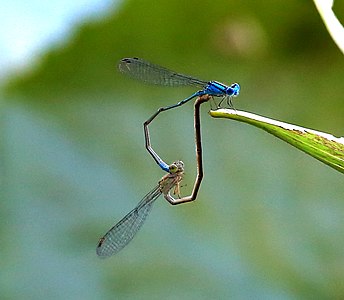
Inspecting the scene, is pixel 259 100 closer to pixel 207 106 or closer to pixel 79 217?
pixel 207 106

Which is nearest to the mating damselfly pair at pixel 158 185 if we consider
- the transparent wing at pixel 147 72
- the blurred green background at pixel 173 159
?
the transparent wing at pixel 147 72

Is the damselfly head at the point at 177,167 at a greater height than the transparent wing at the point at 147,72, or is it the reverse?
the transparent wing at the point at 147,72

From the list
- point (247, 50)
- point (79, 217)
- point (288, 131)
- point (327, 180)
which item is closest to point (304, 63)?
point (247, 50)

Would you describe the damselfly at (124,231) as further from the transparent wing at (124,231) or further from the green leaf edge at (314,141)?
the green leaf edge at (314,141)

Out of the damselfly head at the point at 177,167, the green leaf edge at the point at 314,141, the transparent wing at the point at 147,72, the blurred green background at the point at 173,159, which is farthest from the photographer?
the blurred green background at the point at 173,159

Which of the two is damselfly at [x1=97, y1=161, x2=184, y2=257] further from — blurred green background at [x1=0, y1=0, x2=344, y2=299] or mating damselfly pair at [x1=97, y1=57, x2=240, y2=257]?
blurred green background at [x1=0, y1=0, x2=344, y2=299]

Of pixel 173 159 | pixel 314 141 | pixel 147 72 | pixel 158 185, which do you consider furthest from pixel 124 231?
pixel 314 141
